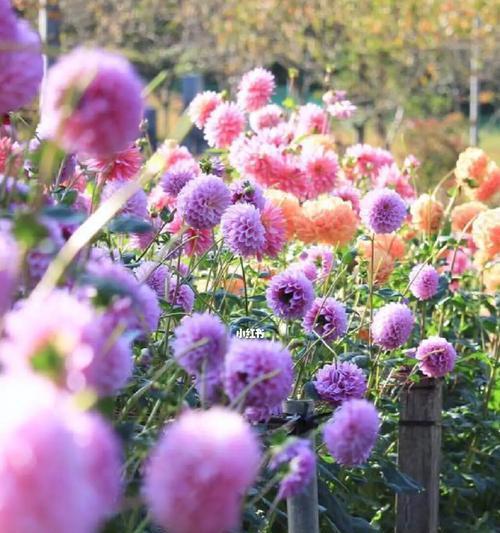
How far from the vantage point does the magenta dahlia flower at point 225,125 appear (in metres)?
3.53

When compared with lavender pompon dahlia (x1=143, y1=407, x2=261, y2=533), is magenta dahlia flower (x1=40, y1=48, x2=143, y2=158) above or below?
above

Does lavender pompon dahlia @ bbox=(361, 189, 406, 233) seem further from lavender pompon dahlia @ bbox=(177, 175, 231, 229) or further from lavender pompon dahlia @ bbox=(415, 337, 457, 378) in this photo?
lavender pompon dahlia @ bbox=(177, 175, 231, 229)

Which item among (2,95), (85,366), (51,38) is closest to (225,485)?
(85,366)

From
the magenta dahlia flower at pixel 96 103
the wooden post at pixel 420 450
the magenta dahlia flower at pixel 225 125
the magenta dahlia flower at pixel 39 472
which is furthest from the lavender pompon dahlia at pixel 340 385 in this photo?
the magenta dahlia flower at pixel 225 125

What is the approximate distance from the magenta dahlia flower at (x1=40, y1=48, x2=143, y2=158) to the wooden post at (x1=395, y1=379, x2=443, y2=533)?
1932 mm

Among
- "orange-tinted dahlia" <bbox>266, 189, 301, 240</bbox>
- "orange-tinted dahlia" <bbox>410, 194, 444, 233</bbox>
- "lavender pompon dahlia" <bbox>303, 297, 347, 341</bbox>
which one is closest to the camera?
"lavender pompon dahlia" <bbox>303, 297, 347, 341</bbox>

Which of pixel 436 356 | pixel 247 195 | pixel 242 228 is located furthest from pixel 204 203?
pixel 436 356

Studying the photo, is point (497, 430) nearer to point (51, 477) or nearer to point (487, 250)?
point (487, 250)

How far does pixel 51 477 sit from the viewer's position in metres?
0.75

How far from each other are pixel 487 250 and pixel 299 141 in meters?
0.66

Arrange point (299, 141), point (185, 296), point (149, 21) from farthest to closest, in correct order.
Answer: point (149, 21) → point (299, 141) → point (185, 296)

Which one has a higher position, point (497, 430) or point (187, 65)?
point (187, 65)

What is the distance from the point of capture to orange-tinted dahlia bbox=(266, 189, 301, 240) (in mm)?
3110

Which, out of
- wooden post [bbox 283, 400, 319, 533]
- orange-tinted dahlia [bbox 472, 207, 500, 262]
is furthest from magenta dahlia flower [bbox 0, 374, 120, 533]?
orange-tinted dahlia [bbox 472, 207, 500, 262]
